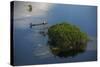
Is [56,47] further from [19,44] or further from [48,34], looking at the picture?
[19,44]

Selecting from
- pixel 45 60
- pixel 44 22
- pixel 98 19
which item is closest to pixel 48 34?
pixel 44 22

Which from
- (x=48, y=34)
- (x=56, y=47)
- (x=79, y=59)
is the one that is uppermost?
(x=48, y=34)

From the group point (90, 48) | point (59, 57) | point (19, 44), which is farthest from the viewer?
point (90, 48)

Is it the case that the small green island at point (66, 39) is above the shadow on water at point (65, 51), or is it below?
above

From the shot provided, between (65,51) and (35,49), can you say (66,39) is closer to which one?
(65,51)

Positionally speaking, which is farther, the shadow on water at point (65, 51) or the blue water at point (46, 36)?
the shadow on water at point (65, 51)

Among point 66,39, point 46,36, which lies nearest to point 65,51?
point 66,39
